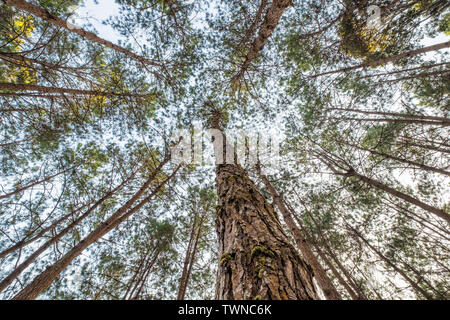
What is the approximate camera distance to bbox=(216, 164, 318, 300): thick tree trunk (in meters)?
1.04

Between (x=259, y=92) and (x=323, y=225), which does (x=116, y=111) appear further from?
(x=323, y=225)

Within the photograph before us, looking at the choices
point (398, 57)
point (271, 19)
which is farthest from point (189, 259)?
point (398, 57)

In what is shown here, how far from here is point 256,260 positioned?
1.22 m

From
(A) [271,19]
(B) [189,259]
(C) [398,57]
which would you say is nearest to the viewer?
(A) [271,19]

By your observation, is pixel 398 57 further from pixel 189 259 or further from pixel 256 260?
pixel 189 259

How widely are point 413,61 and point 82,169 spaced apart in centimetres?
1171

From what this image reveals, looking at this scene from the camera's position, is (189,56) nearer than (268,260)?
No

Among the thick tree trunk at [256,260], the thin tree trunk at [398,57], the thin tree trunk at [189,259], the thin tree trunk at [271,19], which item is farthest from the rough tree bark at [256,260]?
the thin tree trunk at [398,57]

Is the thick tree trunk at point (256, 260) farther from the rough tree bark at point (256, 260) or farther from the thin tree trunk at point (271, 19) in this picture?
the thin tree trunk at point (271, 19)

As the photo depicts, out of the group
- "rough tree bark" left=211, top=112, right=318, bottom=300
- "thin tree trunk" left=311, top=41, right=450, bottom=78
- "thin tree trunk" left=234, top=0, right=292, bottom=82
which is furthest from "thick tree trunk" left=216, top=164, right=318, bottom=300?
"thin tree trunk" left=311, top=41, right=450, bottom=78

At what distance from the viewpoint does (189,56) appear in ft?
17.3

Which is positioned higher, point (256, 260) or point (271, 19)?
point (271, 19)

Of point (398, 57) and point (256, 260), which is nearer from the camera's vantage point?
point (256, 260)
